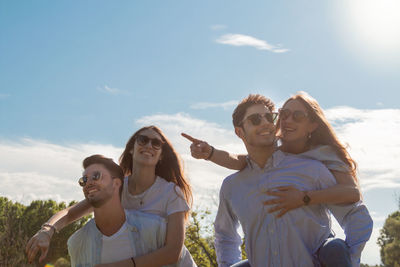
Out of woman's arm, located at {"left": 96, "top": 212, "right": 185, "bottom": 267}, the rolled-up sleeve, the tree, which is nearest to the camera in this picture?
the rolled-up sleeve

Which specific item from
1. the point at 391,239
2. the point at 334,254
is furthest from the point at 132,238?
the point at 391,239

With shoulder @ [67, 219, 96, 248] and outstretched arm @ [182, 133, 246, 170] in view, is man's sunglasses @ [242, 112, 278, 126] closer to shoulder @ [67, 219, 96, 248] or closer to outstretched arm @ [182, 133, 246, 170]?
outstretched arm @ [182, 133, 246, 170]

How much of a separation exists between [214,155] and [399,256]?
40.1 m

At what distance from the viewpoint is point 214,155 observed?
552 centimetres

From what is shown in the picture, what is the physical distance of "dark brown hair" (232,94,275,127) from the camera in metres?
5.57

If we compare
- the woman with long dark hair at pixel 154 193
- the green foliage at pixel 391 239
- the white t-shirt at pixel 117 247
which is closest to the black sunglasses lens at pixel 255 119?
the woman with long dark hair at pixel 154 193

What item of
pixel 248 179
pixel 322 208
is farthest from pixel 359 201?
pixel 248 179

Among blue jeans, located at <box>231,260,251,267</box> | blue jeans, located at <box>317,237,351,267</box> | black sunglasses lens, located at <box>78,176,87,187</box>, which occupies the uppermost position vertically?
black sunglasses lens, located at <box>78,176,87,187</box>

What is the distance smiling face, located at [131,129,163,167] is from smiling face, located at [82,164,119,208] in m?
0.65

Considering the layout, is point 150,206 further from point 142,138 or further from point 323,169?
point 323,169

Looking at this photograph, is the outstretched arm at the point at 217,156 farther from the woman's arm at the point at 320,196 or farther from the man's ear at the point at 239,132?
the woman's arm at the point at 320,196

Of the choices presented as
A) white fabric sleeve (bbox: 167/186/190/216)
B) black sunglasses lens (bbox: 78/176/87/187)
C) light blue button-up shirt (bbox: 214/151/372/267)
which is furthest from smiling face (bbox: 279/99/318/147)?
black sunglasses lens (bbox: 78/176/87/187)

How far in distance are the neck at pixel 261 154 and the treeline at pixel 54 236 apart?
1.30m

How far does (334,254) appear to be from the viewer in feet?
14.2
